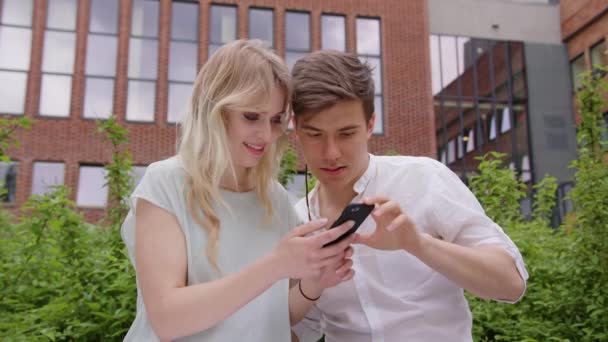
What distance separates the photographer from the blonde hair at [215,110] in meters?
1.68

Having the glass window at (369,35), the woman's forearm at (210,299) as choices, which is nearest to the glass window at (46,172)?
the glass window at (369,35)

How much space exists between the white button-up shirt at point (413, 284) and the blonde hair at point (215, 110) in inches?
23.5

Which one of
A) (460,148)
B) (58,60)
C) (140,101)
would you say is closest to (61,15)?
(58,60)

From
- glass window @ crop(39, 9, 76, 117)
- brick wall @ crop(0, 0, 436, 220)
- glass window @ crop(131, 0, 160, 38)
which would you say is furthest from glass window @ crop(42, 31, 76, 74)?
glass window @ crop(131, 0, 160, 38)

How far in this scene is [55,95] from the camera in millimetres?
15648

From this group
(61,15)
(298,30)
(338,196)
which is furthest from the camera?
(298,30)

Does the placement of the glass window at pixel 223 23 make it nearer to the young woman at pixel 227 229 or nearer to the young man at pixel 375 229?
the young man at pixel 375 229

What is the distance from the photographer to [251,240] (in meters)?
1.82

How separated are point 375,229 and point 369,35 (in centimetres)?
1625

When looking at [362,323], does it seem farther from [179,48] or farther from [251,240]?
[179,48]

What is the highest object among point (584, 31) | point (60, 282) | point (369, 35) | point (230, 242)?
point (584, 31)

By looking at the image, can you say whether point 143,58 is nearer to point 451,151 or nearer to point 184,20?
point 184,20

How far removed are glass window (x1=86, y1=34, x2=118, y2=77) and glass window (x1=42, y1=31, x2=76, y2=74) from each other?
48cm

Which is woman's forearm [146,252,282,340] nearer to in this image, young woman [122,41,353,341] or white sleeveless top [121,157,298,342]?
young woman [122,41,353,341]
